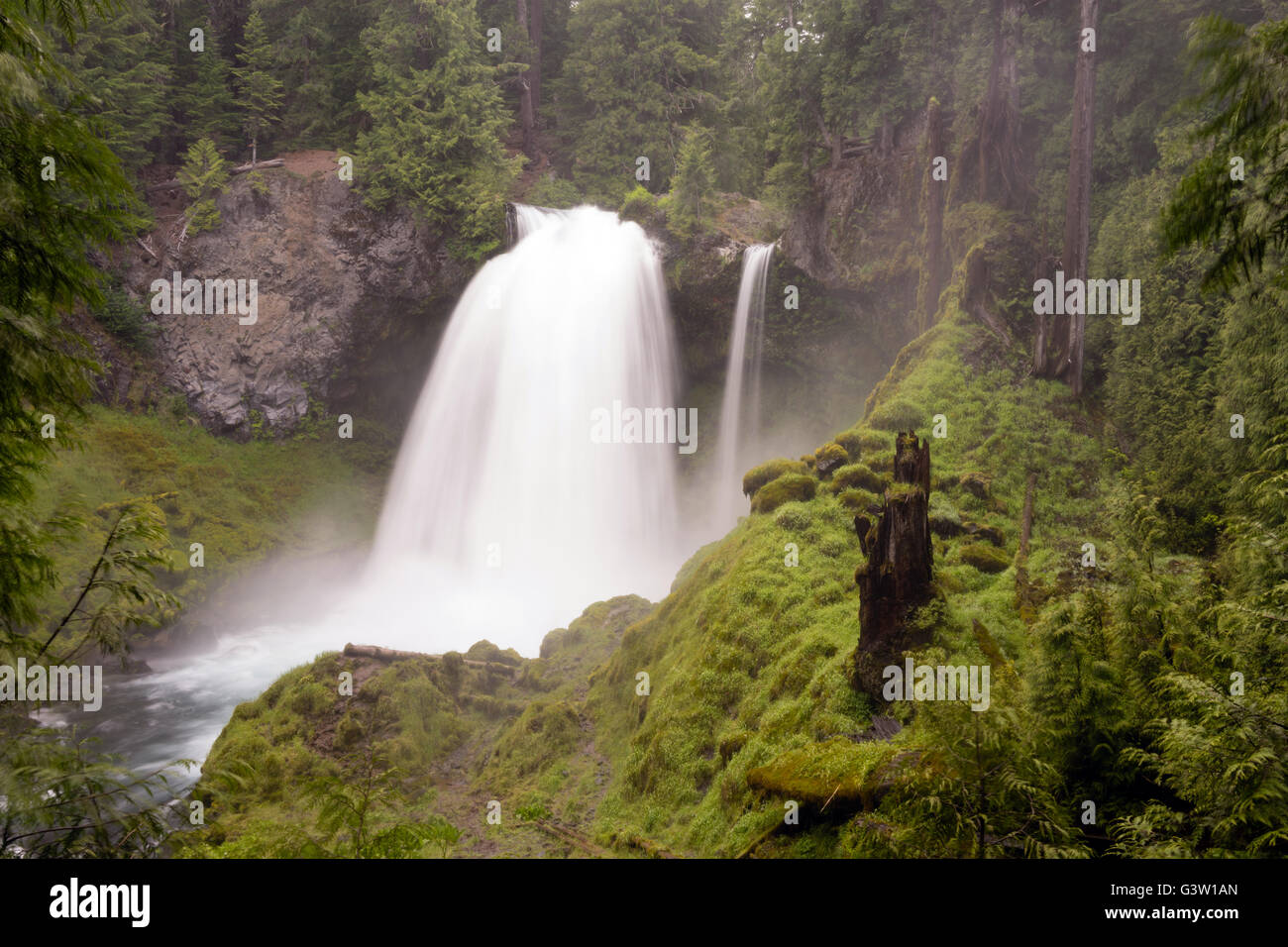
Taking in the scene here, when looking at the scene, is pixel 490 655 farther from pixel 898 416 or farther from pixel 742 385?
pixel 742 385

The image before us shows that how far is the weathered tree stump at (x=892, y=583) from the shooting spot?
7625mm

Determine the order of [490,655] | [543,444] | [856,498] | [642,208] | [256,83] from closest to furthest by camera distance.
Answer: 1. [856,498]
2. [490,655]
3. [543,444]
4. [642,208]
5. [256,83]

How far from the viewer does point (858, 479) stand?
40.7ft

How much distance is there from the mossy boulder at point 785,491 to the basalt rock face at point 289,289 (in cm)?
1901

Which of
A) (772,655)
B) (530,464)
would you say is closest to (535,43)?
(530,464)

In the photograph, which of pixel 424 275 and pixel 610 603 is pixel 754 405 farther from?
pixel 424 275

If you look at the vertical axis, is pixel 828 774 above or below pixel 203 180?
below

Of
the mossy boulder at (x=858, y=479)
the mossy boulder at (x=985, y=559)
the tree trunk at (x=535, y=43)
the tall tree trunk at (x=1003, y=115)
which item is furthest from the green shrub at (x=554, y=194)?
the mossy boulder at (x=985, y=559)

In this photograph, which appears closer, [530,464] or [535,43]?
[530,464]

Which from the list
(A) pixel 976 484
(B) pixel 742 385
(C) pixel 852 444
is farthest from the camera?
(B) pixel 742 385

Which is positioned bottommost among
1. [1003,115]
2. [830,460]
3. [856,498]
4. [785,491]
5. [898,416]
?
[856,498]

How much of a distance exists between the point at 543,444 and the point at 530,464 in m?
0.83

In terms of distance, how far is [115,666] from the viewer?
19.4 metres
